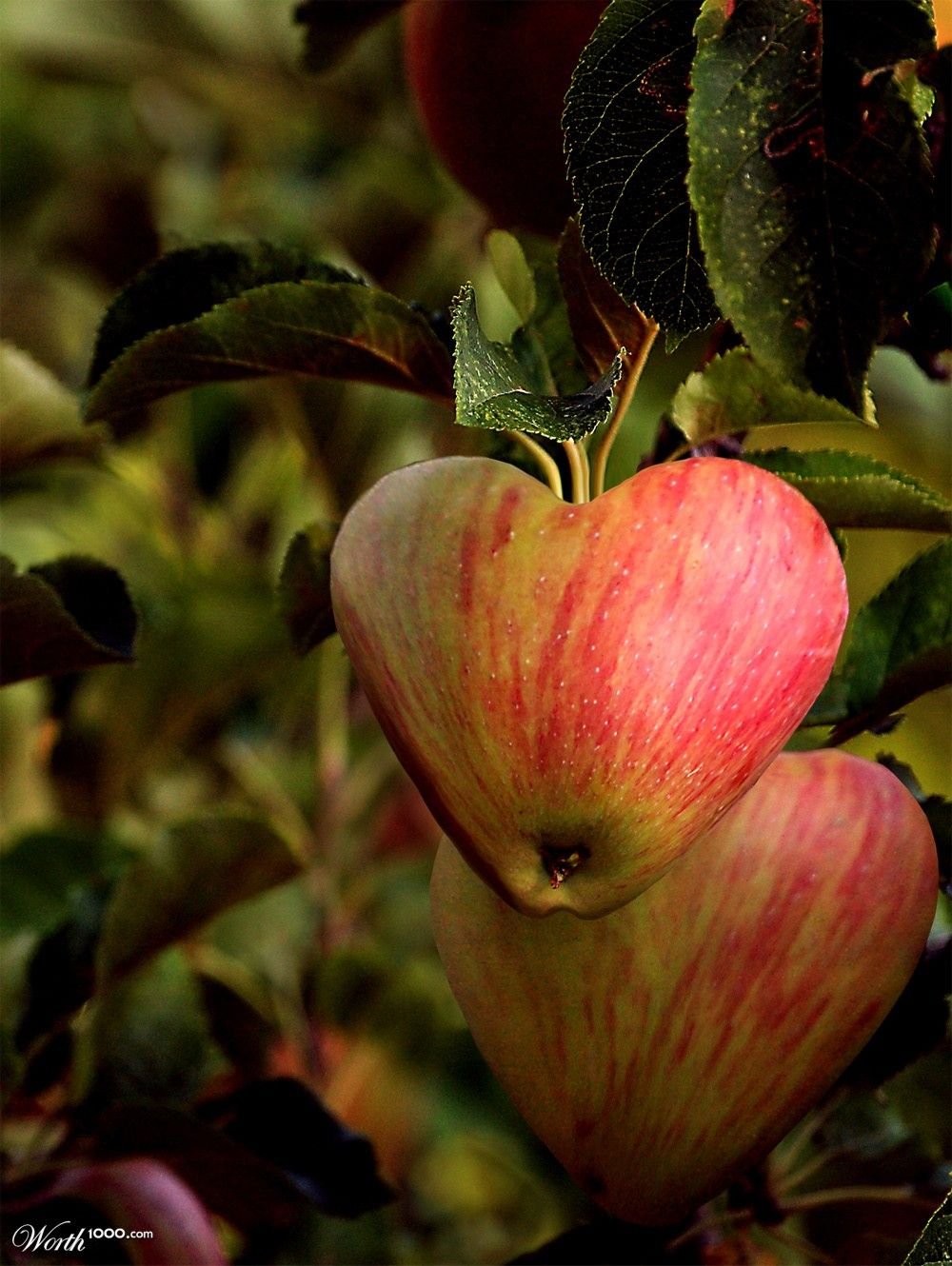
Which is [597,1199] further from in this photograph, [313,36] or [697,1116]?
[313,36]

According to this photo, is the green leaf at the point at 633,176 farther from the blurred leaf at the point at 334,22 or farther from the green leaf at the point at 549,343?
the blurred leaf at the point at 334,22

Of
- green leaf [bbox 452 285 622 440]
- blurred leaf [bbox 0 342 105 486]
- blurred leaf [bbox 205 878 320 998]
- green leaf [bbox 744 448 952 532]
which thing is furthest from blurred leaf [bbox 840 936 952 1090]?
blurred leaf [bbox 205 878 320 998]

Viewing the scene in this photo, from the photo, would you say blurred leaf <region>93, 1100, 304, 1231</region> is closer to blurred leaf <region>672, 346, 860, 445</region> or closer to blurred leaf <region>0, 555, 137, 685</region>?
blurred leaf <region>0, 555, 137, 685</region>

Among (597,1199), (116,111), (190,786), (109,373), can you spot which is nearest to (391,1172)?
(190,786)

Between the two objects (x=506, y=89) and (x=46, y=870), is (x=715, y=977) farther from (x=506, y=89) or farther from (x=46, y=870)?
(x=46, y=870)

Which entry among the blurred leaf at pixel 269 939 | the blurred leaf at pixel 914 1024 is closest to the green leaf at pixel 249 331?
the blurred leaf at pixel 914 1024

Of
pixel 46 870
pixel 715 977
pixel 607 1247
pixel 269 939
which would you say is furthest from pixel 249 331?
pixel 269 939

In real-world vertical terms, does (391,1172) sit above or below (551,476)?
below
